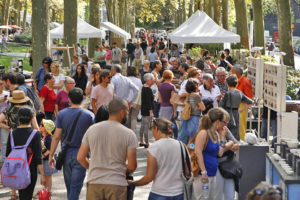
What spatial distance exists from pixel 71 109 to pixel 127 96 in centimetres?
532

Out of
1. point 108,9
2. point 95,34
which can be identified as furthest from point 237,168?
point 108,9

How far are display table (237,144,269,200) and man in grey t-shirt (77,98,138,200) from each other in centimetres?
310

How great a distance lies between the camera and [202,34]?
24.5m

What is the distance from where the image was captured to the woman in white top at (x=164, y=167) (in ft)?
20.6

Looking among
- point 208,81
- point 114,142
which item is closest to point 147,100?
point 208,81

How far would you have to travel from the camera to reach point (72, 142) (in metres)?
7.72

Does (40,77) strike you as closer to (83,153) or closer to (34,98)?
(34,98)

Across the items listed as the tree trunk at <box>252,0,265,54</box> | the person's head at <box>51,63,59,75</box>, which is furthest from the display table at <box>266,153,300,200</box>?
the tree trunk at <box>252,0,265,54</box>

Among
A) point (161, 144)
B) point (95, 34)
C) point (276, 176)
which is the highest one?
point (95, 34)

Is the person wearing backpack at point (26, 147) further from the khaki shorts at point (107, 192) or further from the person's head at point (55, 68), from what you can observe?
the person's head at point (55, 68)

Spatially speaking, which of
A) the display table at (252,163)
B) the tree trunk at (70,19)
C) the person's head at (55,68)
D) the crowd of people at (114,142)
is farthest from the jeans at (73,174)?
the tree trunk at (70,19)

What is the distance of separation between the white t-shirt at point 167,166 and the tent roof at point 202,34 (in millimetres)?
17992

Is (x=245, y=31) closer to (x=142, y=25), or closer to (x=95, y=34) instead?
(x=95, y=34)

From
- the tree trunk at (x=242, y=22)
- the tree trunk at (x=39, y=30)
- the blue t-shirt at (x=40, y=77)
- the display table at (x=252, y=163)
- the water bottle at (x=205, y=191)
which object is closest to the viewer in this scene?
the water bottle at (x=205, y=191)
